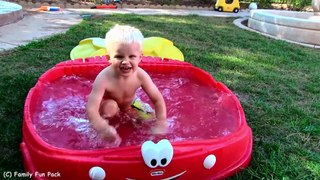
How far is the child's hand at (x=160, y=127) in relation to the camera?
2.05m

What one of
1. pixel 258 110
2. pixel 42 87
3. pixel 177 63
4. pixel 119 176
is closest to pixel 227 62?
pixel 177 63

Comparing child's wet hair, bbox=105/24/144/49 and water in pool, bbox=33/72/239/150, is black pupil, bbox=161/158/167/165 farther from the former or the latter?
child's wet hair, bbox=105/24/144/49

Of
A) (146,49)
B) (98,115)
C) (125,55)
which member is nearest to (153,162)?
(98,115)

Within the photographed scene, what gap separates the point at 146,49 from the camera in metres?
3.38

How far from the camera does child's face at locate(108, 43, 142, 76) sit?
73.9 inches

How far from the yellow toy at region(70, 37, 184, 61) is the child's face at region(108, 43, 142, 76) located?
136 cm

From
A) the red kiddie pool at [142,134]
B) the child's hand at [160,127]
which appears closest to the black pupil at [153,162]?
the red kiddie pool at [142,134]

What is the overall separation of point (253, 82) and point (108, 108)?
1.71m

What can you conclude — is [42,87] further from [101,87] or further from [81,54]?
[81,54]

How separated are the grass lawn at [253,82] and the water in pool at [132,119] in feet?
0.63

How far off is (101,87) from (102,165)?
586mm

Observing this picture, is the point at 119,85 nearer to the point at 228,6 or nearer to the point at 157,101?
the point at 157,101

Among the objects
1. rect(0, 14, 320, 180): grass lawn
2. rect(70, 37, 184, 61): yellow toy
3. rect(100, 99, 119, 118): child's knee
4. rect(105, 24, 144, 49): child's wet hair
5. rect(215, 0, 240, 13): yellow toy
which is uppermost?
rect(105, 24, 144, 49): child's wet hair

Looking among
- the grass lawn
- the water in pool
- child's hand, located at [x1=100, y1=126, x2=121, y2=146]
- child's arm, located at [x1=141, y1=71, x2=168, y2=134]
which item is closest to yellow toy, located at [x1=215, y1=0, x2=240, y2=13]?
the grass lawn
